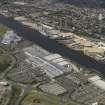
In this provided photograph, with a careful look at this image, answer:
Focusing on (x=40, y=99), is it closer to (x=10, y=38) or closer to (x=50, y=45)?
(x=50, y=45)

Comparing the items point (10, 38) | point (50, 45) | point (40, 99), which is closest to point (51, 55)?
point (50, 45)

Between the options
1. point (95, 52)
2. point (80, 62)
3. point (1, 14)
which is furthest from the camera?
point (1, 14)

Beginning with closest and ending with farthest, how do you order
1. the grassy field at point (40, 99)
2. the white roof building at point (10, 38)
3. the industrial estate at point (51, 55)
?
the grassy field at point (40, 99) → the industrial estate at point (51, 55) → the white roof building at point (10, 38)

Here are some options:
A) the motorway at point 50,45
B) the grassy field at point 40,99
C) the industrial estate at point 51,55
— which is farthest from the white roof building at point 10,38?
the grassy field at point 40,99

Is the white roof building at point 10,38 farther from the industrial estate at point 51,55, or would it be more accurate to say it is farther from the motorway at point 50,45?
the motorway at point 50,45

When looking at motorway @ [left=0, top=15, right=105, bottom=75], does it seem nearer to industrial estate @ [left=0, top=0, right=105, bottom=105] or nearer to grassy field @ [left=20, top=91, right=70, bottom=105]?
industrial estate @ [left=0, top=0, right=105, bottom=105]

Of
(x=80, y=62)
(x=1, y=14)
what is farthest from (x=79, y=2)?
(x=80, y=62)

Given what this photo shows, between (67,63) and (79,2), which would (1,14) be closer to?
(79,2)
